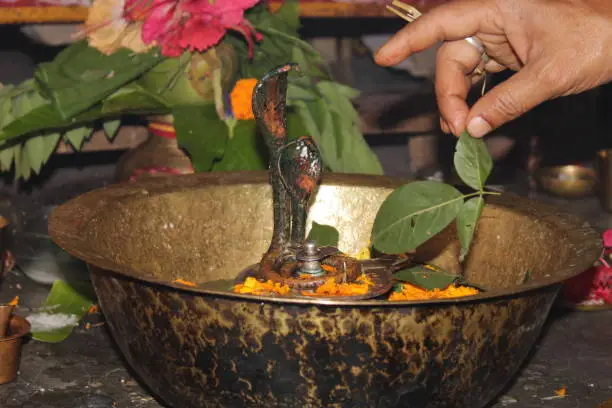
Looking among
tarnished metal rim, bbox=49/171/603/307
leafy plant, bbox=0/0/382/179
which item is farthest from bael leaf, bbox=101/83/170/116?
tarnished metal rim, bbox=49/171/603/307

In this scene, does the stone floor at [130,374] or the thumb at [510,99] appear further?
the stone floor at [130,374]

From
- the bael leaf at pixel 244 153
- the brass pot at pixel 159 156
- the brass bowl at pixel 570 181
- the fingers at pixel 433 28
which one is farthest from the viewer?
the brass bowl at pixel 570 181

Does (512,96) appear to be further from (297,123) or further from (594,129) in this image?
(594,129)

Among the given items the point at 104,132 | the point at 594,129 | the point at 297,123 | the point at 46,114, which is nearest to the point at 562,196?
the point at 594,129

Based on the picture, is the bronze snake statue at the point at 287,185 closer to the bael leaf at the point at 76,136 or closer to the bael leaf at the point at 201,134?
the bael leaf at the point at 201,134

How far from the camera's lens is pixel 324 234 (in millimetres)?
1364

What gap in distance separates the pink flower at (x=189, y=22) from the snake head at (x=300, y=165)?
0.57 meters

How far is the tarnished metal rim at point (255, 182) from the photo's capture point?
3.07ft

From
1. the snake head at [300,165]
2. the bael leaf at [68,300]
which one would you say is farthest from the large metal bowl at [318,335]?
the bael leaf at [68,300]

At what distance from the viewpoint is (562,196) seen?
2.38 m

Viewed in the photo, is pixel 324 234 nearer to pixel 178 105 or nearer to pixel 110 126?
pixel 178 105

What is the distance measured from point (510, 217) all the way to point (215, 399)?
0.47 meters

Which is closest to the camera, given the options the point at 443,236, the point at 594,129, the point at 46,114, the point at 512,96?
the point at 512,96

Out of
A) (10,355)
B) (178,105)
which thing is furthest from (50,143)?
(10,355)
